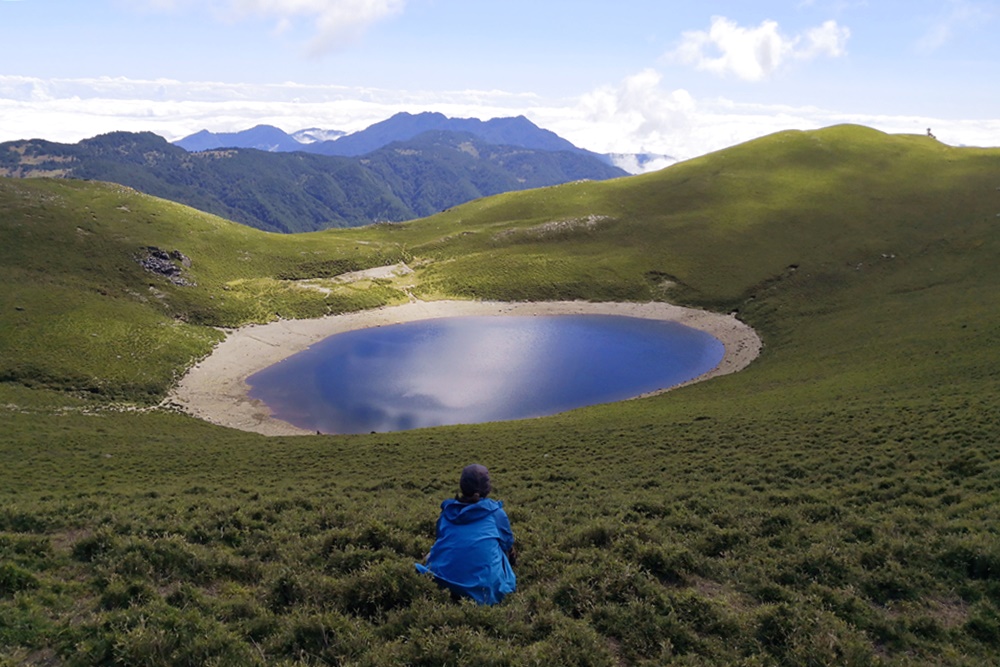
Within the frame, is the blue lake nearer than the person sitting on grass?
No

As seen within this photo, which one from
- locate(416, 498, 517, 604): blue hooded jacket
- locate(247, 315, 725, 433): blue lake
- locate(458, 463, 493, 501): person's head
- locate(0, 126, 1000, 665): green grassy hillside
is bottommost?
locate(247, 315, 725, 433): blue lake

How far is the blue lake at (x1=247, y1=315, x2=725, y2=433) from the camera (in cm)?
5491

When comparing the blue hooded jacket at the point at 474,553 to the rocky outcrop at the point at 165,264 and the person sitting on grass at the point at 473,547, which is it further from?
the rocky outcrop at the point at 165,264

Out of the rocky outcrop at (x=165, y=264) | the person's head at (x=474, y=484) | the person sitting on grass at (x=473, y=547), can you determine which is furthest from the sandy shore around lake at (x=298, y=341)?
the person's head at (x=474, y=484)

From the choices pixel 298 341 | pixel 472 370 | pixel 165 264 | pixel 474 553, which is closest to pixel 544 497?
pixel 474 553

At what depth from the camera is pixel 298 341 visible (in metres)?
80.2

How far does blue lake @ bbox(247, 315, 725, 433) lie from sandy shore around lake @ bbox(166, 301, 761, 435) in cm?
198

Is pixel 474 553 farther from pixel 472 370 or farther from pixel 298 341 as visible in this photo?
pixel 298 341

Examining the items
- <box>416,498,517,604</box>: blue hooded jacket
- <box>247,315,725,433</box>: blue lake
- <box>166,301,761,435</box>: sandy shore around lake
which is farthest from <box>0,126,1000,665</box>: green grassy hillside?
<box>247,315,725,433</box>: blue lake

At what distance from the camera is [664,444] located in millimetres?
30266

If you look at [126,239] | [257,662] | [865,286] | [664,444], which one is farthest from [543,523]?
[126,239]

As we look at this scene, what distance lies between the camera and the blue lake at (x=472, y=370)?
180 ft

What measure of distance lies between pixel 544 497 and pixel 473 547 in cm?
1118

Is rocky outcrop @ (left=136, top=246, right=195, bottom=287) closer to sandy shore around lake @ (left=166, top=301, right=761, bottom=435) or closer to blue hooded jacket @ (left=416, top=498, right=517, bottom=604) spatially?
sandy shore around lake @ (left=166, top=301, right=761, bottom=435)
